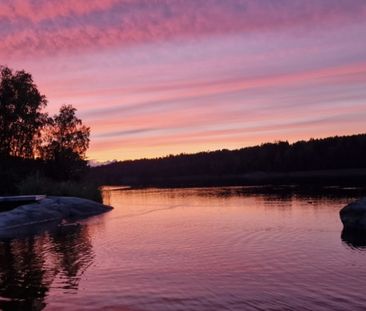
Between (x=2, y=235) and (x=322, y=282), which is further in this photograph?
(x=2, y=235)

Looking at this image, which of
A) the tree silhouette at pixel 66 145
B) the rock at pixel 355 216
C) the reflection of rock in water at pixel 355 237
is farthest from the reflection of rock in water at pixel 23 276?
the tree silhouette at pixel 66 145

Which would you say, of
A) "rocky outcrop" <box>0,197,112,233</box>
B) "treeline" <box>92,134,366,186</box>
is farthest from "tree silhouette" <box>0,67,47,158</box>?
"treeline" <box>92,134,366,186</box>

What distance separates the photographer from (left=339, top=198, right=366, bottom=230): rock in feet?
103

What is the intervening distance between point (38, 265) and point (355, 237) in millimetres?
17743

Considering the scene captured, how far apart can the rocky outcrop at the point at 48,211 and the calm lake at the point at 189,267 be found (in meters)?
3.76

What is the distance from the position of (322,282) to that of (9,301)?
1105 cm

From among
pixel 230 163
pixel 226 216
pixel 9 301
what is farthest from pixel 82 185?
pixel 230 163

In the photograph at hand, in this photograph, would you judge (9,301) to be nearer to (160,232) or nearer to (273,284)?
(273,284)

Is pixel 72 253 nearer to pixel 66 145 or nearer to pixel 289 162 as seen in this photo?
pixel 66 145

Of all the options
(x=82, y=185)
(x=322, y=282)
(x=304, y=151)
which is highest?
(x=304, y=151)

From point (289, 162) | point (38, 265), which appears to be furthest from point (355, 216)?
point (289, 162)

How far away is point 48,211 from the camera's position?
151 feet

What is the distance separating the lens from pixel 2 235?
3503 centimetres

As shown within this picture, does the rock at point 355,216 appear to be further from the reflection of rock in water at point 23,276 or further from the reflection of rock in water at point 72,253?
the reflection of rock in water at point 23,276
